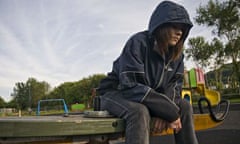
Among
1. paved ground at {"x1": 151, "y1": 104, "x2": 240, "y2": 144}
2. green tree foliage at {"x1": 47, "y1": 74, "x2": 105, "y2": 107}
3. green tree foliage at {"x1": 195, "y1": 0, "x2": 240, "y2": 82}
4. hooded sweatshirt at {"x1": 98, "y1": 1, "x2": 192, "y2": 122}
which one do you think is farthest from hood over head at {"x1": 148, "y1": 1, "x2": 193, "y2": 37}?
green tree foliage at {"x1": 47, "y1": 74, "x2": 105, "y2": 107}

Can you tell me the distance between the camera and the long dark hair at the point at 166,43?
156 cm

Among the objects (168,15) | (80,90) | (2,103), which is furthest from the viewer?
(2,103)

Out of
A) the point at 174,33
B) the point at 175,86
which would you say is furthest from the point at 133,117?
the point at 174,33

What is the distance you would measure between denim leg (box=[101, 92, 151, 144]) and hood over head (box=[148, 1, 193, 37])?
21.1 inches

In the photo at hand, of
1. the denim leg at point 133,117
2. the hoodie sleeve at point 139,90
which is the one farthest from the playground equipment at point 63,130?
the hoodie sleeve at point 139,90

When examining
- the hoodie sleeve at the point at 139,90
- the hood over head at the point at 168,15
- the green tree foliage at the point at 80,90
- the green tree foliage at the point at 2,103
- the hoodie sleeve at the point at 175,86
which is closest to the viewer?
the hoodie sleeve at the point at 139,90

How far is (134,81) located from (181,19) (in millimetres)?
534

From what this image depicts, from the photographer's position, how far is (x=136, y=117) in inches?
48.6

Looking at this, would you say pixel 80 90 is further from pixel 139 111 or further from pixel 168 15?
pixel 139 111

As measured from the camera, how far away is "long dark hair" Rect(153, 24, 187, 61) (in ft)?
5.11

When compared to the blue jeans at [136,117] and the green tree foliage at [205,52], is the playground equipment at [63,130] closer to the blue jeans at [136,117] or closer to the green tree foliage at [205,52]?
the blue jeans at [136,117]

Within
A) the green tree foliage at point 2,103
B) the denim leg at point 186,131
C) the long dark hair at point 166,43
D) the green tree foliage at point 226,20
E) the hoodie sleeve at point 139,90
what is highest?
the green tree foliage at point 226,20

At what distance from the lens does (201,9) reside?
71.4 ft

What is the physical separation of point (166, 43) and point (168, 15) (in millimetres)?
211
